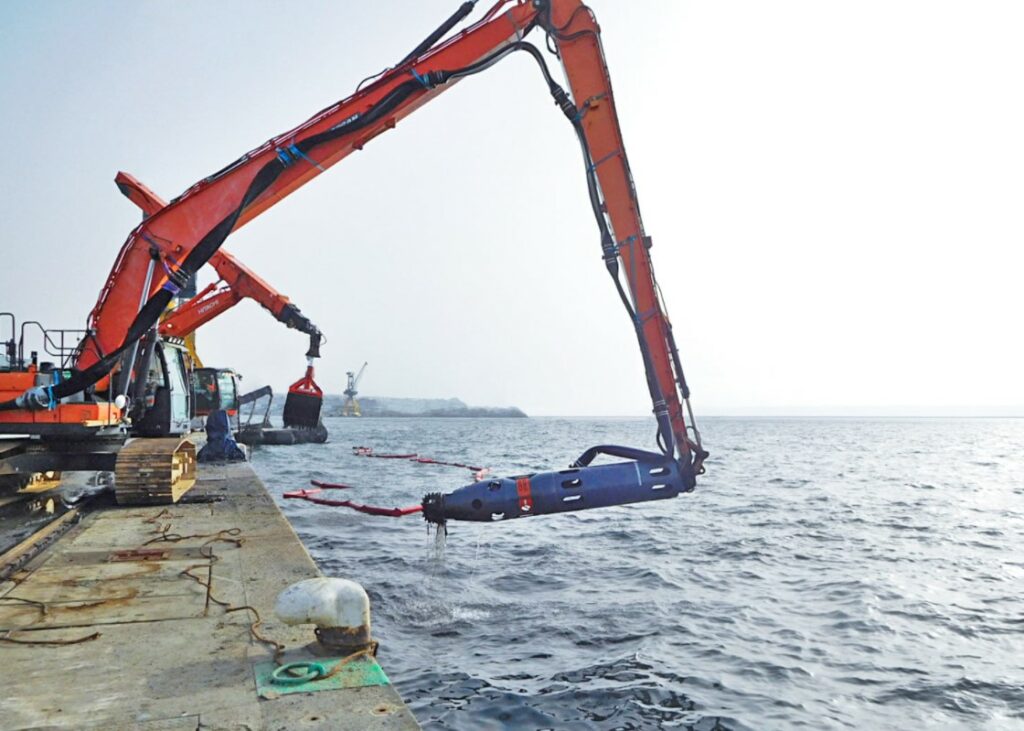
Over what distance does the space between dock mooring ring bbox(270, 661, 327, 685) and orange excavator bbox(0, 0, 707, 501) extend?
196 inches

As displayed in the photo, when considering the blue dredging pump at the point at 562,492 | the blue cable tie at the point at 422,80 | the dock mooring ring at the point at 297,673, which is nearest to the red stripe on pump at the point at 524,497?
the blue dredging pump at the point at 562,492

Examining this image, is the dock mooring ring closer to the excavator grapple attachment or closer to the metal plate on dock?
the metal plate on dock

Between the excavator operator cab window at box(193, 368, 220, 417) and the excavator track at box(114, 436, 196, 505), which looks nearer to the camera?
the excavator track at box(114, 436, 196, 505)

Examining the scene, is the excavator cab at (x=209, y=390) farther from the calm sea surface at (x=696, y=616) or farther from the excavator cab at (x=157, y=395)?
the excavator cab at (x=157, y=395)

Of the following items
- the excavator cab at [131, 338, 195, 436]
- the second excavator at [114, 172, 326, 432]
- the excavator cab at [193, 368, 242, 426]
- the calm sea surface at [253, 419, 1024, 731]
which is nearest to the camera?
the calm sea surface at [253, 419, 1024, 731]

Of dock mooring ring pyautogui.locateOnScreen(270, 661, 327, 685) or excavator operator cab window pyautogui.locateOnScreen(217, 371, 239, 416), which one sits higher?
excavator operator cab window pyautogui.locateOnScreen(217, 371, 239, 416)

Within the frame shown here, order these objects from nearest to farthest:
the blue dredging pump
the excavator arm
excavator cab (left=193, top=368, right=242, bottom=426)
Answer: the blue dredging pump → the excavator arm → excavator cab (left=193, top=368, right=242, bottom=426)

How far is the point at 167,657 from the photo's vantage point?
15.1 ft

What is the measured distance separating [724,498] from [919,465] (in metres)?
24.8

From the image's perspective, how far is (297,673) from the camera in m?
4.23

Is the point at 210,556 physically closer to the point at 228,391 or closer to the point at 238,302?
the point at 238,302

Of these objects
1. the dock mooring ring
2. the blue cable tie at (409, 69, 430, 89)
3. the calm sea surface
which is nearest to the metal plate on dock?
the dock mooring ring

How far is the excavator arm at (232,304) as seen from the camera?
19969 mm

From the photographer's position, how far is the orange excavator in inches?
377
